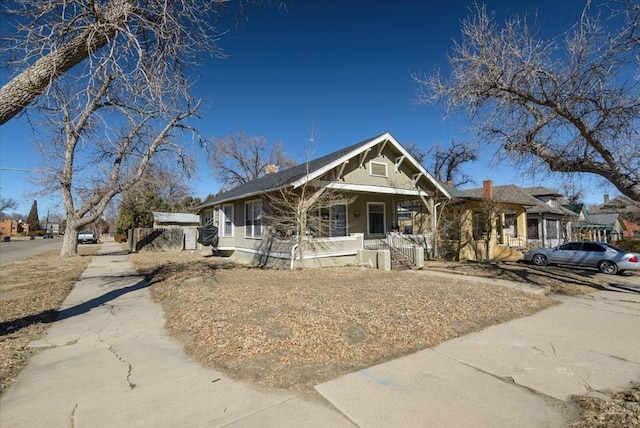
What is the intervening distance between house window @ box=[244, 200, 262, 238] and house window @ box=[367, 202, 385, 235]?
523cm

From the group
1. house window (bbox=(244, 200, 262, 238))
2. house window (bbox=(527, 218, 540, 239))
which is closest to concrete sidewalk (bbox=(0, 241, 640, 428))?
house window (bbox=(244, 200, 262, 238))

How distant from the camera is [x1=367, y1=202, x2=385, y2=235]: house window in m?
16.3

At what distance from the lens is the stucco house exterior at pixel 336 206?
12.8m

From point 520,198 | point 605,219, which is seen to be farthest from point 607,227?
point 520,198

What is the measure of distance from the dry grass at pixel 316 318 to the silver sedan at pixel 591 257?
8.97m

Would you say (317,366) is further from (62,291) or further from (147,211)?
(147,211)

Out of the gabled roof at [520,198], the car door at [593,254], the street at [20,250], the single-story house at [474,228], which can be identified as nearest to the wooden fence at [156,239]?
the street at [20,250]

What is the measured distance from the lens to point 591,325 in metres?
6.18

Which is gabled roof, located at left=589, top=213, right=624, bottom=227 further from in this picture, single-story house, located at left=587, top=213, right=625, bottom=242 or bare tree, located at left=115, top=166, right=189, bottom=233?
bare tree, located at left=115, top=166, right=189, bottom=233

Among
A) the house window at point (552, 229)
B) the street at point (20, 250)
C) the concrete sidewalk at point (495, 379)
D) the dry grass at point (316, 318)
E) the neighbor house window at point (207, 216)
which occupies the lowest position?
the street at point (20, 250)

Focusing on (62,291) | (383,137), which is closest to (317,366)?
(62,291)

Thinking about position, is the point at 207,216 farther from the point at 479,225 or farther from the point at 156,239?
the point at 479,225

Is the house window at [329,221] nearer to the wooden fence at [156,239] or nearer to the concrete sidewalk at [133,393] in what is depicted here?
the concrete sidewalk at [133,393]

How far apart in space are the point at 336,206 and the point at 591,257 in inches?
459
